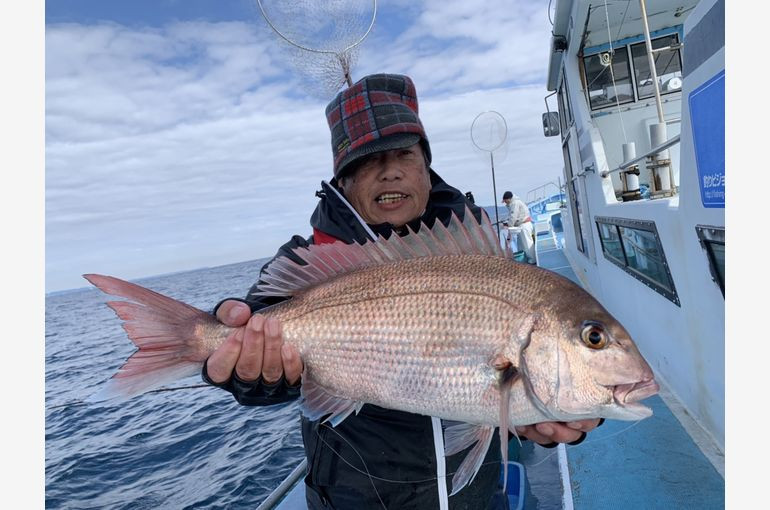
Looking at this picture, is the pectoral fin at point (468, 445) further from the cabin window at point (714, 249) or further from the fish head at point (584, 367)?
the cabin window at point (714, 249)

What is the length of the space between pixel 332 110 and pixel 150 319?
5.31 feet

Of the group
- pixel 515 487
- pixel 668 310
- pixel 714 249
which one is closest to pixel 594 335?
pixel 714 249

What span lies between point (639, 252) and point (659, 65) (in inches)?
242

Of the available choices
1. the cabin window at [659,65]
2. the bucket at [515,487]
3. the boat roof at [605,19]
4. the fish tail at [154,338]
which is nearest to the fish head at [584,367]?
the fish tail at [154,338]

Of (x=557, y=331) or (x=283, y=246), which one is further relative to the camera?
(x=283, y=246)

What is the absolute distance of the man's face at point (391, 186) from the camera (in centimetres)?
264

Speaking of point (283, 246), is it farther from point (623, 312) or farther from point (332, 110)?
point (623, 312)

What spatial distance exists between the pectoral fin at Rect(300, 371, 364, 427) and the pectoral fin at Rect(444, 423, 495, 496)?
1.39 ft

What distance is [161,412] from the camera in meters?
12.6

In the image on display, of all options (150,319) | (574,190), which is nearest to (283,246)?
(150,319)

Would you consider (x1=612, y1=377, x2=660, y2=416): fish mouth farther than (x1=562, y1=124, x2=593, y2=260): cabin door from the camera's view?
No

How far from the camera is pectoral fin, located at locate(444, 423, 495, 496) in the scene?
5.85ft

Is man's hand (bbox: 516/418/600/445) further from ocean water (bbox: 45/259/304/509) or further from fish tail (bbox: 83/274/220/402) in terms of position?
ocean water (bbox: 45/259/304/509)

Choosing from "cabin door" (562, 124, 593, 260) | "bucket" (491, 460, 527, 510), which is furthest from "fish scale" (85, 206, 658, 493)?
"cabin door" (562, 124, 593, 260)
